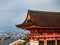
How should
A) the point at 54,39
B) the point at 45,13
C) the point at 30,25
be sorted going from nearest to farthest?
the point at 30,25
the point at 54,39
the point at 45,13

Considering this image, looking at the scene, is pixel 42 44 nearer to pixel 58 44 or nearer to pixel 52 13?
pixel 58 44

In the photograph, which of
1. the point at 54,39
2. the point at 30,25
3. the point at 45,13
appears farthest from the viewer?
the point at 45,13

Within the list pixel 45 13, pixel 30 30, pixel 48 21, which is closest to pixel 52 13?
pixel 45 13

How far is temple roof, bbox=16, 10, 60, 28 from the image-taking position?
24859 mm

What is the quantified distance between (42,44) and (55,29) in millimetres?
2659

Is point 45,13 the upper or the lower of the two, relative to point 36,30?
upper

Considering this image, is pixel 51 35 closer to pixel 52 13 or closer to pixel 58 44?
pixel 58 44

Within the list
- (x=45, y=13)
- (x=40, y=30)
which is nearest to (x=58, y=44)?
(x=40, y=30)

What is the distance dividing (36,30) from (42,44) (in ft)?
6.70

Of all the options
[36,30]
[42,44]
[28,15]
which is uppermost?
[28,15]

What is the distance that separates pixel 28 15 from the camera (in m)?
26.5

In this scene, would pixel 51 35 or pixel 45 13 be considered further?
pixel 45 13

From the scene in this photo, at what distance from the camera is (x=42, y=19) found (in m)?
26.0

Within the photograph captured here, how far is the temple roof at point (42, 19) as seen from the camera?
81.6 feet
